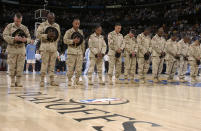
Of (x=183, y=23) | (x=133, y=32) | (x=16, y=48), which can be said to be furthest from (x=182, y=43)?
(x=183, y=23)

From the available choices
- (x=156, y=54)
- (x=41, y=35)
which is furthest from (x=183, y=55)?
(x=41, y=35)

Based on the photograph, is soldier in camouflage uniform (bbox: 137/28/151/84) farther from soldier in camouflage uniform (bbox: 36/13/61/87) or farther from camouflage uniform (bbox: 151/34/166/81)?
soldier in camouflage uniform (bbox: 36/13/61/87)

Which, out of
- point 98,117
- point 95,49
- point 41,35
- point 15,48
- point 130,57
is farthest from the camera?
point 130,57

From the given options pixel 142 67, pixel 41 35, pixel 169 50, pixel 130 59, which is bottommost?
pixel 142 67

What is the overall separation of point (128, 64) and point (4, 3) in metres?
26.2

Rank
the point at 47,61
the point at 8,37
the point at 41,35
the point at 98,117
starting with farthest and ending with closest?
the point at 47,61 < the point at 41,35 < the point at 8,37 < the point at 98,117

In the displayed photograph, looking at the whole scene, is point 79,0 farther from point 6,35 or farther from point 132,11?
point 6,35

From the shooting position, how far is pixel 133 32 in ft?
23.2

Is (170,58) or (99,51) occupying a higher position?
(99,51)

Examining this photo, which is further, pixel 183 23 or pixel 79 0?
pixel 79 0

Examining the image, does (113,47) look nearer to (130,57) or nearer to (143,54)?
(130,57)

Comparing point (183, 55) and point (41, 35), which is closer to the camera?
point (41, 35)

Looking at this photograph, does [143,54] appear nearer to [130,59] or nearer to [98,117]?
[130,59]

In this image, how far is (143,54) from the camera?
23.3 feet
